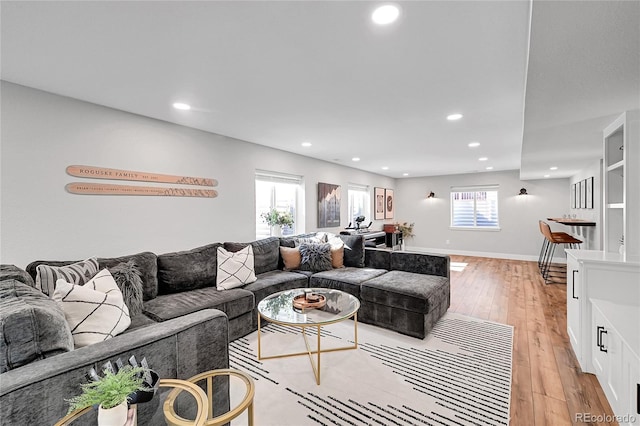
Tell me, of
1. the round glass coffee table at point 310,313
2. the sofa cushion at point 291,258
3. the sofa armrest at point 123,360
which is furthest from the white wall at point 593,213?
the sofa armrest at point 123,360

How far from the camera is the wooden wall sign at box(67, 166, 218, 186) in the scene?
2568 millimetres

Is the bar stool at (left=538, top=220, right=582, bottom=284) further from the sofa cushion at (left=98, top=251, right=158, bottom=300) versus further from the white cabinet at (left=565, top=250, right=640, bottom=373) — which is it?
the sofa cushion at (left=98, top=251, right=158, bottom=300)

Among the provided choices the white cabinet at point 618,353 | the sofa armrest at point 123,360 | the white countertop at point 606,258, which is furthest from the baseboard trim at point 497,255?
the sofa armrest at point 123,360

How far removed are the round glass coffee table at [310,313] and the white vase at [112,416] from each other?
4.28 ft

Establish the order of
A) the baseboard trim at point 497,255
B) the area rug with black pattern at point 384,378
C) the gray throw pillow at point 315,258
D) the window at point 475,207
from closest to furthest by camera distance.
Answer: the area rug with black pattern at point 384,378 → the gray throw pillow at point 315,258 → the baseboard trim at point 497,255 → the window at point 475,207

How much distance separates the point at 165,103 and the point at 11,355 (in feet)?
7.41

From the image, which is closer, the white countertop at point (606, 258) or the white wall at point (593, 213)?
the white countertop at point (606, 258)

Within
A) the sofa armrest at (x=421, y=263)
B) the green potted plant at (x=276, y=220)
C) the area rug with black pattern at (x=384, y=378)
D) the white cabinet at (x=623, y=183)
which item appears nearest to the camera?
the area rug with black pattern at (x=384, y=378)

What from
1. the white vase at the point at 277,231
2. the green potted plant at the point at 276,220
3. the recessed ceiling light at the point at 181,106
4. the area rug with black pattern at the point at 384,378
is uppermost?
the recessed ceiling light at the point at 181,106

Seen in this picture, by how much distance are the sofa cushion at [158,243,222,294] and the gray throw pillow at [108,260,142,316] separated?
47 centimetres

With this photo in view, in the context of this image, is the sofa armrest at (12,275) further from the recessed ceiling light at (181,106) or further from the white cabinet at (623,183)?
the white cabinet at (623,183)

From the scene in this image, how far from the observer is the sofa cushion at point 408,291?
9.45ft

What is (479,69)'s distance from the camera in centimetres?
204

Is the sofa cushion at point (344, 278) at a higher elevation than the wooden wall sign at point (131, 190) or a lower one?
lower
